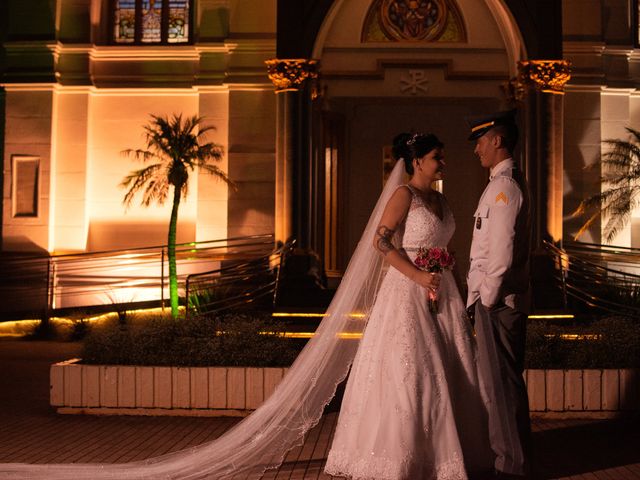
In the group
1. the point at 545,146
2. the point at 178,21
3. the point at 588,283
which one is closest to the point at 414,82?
the point at 545,146

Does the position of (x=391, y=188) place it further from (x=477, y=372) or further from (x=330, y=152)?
(x=330, y=152)

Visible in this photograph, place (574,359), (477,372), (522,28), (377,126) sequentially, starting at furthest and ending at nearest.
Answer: (377,126), (522,28), (574,359), (477,372)

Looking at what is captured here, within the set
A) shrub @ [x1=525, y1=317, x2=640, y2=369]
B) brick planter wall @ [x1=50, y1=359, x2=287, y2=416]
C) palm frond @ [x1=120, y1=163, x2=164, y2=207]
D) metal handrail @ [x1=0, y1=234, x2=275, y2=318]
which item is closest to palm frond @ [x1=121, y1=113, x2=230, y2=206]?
palm frond @ [x1=120, y1=163, x2=164, y2=207]

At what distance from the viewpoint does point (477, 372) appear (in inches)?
237

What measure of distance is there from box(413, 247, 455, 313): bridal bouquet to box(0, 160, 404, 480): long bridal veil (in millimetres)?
626

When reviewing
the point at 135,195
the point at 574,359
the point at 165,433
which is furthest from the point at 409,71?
the point at 165,433

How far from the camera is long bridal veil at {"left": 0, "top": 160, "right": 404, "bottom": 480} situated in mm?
6160

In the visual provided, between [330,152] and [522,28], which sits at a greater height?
[522,28]

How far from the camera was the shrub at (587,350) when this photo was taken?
857cm

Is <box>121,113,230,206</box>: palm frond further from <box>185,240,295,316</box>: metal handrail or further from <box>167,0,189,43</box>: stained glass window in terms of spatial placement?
<box>167,0,189,43</box>: stained glass window

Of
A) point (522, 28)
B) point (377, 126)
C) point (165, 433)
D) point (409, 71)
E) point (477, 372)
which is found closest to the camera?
point (477, 372)

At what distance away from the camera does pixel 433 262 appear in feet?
19.7

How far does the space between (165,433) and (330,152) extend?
1271 cm

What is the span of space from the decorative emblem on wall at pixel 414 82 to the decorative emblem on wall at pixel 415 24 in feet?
2.39
